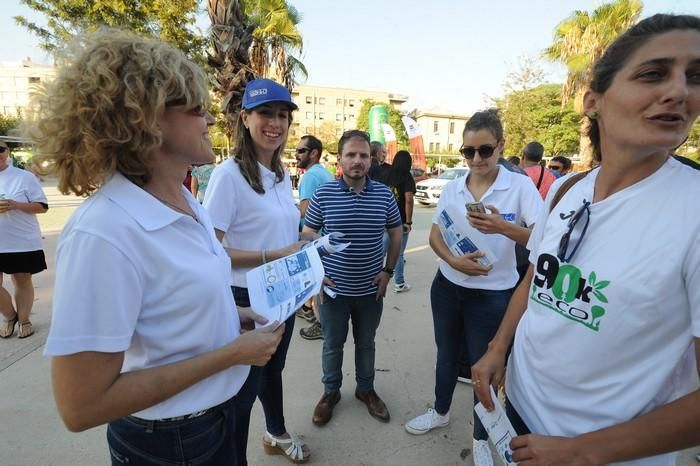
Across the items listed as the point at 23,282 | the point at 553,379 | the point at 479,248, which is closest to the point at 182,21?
the point at 23,282

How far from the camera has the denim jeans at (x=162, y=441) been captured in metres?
1.00

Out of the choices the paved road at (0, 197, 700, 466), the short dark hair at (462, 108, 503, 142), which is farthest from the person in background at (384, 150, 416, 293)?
the short dark hair at (462, 108, 503, 142)

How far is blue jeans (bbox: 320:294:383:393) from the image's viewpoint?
7.93ft

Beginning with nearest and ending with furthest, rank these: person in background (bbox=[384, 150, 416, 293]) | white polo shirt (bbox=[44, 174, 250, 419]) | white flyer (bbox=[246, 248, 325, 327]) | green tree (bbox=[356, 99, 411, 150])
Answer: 1. white polo shirt (bbox=[44, 174, 250, 419])
2. white flyer (bbox=[246, 248, 325, 327])
3. person in background (bbox=[384, 150, 416, 293])
4. green tree (bbox=[356, 99, 411, 150])

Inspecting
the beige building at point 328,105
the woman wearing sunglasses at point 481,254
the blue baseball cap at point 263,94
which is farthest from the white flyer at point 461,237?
the beige building at point 328,105

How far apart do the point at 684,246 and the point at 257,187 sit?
5.48ft

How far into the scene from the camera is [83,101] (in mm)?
842

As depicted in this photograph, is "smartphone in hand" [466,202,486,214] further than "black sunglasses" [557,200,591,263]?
Yes

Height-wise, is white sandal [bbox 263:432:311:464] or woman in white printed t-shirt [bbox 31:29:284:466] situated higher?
woman in white printed t-shirt [bbox 31:29:284:466]

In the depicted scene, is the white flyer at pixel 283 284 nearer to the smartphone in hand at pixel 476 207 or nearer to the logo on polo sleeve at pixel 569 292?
the logo on polo sleeve at pixel 569 292

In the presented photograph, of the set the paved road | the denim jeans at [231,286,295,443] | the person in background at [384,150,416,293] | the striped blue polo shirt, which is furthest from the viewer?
the person in background at [384,150,416,293]

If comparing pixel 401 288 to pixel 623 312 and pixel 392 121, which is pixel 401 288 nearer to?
pixel 623 312

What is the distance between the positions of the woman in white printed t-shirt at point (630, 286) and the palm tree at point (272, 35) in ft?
32.3

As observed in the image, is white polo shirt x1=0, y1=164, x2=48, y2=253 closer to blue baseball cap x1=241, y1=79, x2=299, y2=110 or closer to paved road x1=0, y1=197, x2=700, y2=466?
paved road x1=0, y1=197, x2=700, y2=466
